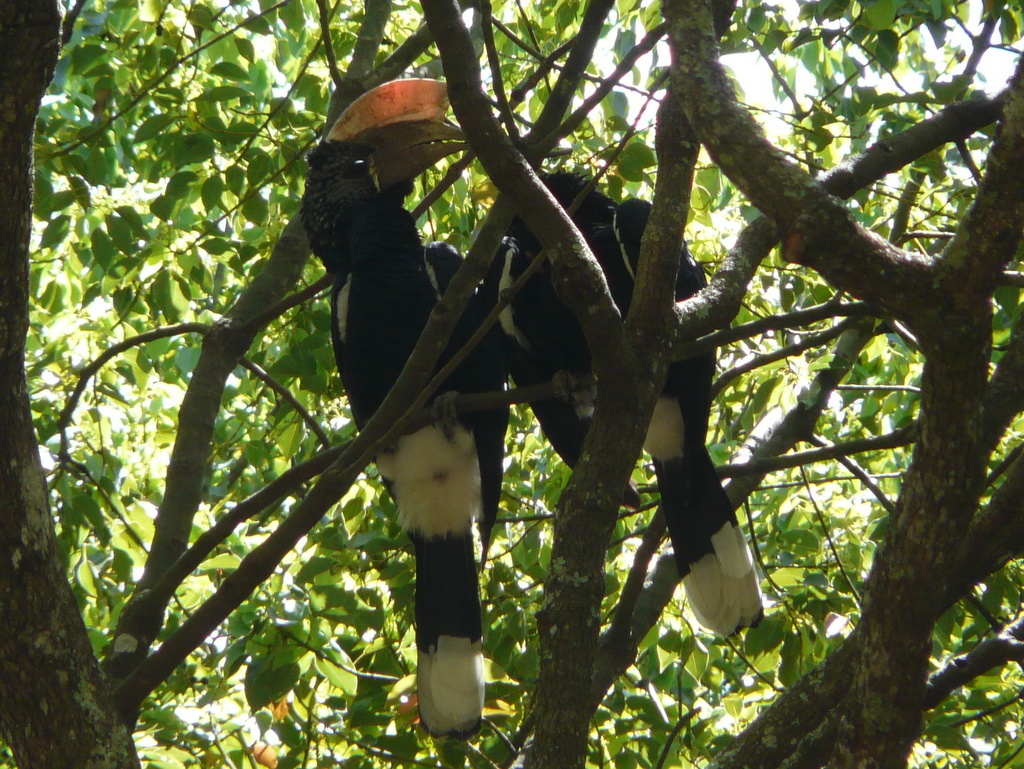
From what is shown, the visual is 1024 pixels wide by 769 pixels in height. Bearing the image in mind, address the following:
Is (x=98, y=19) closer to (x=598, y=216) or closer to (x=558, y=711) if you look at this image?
(x=598, y=216)

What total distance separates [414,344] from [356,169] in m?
0.70

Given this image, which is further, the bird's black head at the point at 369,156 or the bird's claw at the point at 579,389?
the bird's black head at the point at 369,156

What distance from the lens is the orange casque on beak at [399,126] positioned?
3281 mm

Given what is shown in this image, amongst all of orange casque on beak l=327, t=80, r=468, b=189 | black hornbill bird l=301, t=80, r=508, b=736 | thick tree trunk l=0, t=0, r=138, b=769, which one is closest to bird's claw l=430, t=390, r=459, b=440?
black hornbill bird l=301, t=80, r=508, b=736

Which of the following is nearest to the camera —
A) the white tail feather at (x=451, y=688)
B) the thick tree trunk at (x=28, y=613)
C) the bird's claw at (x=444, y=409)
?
the thick tree trunk at (x=28, y=613)

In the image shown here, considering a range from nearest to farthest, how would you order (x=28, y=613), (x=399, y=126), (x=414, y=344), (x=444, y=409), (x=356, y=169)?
(x=28, y=613)
(x=444, y=409)
(x=414, y=344)
(x=399, y=126)
(x=356, y=169)

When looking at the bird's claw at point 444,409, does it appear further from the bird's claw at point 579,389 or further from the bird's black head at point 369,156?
the bird's black head at point 369,156

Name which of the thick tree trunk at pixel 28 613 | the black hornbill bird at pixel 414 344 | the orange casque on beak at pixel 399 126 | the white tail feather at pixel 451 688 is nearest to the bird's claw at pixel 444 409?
the black hornbill bird at pixel 414 344

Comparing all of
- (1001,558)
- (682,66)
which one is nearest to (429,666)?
(1001,558)

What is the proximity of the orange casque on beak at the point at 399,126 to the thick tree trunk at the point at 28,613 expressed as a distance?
5.51 feet

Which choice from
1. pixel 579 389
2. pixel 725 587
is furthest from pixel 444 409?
pixel 725 587

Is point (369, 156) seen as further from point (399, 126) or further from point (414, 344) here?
point (414, 344)

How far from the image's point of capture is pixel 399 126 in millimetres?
3396

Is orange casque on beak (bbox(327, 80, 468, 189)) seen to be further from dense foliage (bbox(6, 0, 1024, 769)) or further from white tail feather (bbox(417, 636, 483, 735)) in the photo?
white tail feather (bbox(417, 636, 483, 735))
